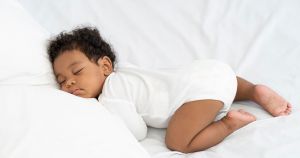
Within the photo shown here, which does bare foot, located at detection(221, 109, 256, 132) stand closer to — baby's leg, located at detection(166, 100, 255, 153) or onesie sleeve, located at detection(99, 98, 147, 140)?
baby's leg, located at detection(166, 100, 255, 153)

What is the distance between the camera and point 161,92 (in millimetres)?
1271

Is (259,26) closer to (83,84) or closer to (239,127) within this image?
(239,127)

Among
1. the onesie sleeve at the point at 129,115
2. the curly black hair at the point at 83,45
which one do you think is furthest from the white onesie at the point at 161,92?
the curly black hair at the point at 83,45

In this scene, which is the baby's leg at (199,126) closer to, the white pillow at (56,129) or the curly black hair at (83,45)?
the white pillow at (56,129)

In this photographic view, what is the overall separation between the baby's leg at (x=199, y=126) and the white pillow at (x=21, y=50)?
396 millimetres

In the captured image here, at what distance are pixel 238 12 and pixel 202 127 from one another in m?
0.67

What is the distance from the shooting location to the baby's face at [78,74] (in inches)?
51.7

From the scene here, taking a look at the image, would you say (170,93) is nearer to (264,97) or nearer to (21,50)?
(264,97)

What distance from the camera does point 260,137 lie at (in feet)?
3.69

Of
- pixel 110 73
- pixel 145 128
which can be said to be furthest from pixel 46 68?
pixel 145 128

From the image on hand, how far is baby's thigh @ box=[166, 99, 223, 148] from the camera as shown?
1168 mm

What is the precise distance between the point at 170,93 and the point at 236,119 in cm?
19

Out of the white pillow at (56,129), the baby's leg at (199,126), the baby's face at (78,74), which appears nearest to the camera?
the white pillow at (56,129)

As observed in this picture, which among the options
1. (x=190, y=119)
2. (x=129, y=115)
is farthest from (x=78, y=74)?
(x=190, y=119)
